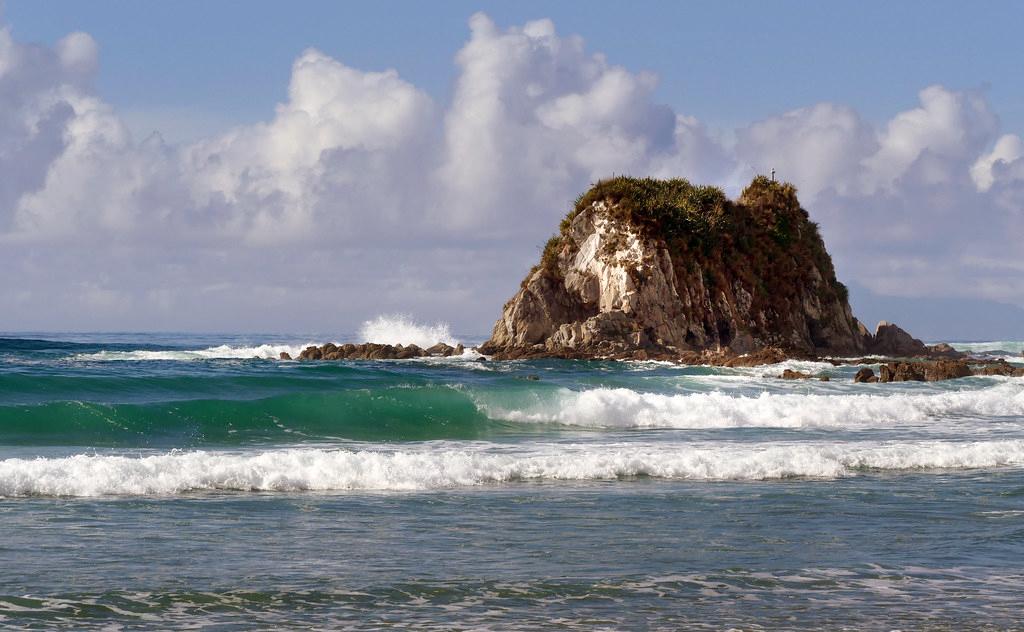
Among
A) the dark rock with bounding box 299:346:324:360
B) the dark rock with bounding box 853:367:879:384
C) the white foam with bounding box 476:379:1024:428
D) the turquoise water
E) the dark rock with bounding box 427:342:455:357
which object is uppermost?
the dark rock with bounding box 427:342:455:357

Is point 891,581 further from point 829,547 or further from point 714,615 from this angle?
point 714,615

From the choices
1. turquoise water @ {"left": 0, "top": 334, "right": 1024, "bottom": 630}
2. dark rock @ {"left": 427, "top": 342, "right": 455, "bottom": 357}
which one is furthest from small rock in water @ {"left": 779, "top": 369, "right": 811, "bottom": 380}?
dark rock @ {"left": 427, "top": 342, "right": 455, "bottom": 357}

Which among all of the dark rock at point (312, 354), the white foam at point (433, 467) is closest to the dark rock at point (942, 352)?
the dark rock at point (312, 354)

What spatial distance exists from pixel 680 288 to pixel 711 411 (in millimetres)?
26210

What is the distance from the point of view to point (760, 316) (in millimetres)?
54781

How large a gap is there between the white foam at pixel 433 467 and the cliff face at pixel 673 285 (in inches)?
1186

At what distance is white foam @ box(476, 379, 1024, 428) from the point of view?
85.1 feet

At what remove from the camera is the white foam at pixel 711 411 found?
26.0 meters

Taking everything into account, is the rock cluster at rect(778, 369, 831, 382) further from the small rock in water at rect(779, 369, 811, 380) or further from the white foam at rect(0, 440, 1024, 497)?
the white foam at rect(0, 440, 1024, 497)

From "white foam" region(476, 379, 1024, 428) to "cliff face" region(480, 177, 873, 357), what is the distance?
20.4 meters

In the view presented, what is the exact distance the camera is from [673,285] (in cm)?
5172

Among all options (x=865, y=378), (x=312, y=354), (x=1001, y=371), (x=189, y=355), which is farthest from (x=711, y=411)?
(x=189, y=355)

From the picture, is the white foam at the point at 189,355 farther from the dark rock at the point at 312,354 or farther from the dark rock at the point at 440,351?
the dark rock at the point at 440,351

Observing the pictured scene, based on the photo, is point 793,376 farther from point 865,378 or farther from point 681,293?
point 681,293
